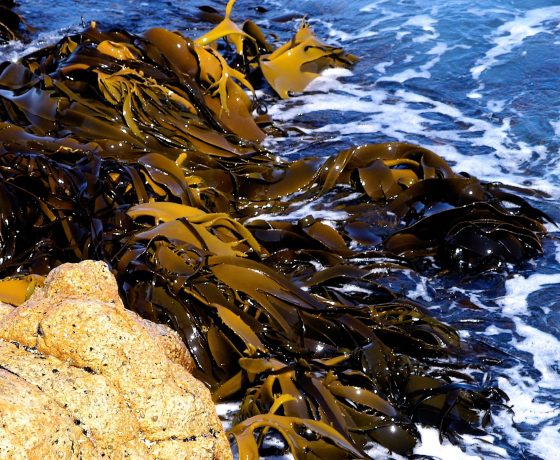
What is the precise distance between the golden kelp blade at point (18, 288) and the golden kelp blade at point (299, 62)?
351cm

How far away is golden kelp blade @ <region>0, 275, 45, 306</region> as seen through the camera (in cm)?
269

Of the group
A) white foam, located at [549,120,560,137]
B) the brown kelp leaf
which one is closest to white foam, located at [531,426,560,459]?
the brown kelp leaf

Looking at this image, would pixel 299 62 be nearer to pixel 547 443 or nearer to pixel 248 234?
pixel 248 234

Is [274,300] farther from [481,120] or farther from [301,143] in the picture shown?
[481,120]

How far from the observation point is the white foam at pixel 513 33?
6.64 meters

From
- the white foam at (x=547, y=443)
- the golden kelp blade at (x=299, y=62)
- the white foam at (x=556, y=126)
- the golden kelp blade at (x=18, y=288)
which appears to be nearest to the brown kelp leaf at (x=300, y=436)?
the white foam at (x=547, y=443)

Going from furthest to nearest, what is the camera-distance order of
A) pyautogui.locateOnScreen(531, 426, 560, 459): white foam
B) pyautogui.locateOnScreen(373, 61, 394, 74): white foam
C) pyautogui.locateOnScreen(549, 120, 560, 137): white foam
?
1. pyautogui.locateOnScreen(373, 61, 394, 74): white foam
2. pyautogui.locateOnScreen(549, 120, 560, 137): white foam
3. pyautogui.locateOnScreen(531, 426, 560, 459): white foam

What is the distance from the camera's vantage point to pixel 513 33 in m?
7.29

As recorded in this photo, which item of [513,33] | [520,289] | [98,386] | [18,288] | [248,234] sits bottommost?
[513,33]

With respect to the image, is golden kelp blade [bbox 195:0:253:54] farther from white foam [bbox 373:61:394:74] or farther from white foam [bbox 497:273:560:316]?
white foam [bbox 497:273:560:316]

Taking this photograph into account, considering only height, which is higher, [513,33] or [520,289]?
[520,289]

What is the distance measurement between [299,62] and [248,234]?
321 centimetres

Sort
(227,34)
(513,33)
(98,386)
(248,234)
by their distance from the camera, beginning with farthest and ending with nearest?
(513,33) → (227,34) → (248,234) → (98,386)

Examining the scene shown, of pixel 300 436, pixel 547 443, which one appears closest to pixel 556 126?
pixel 547 443
